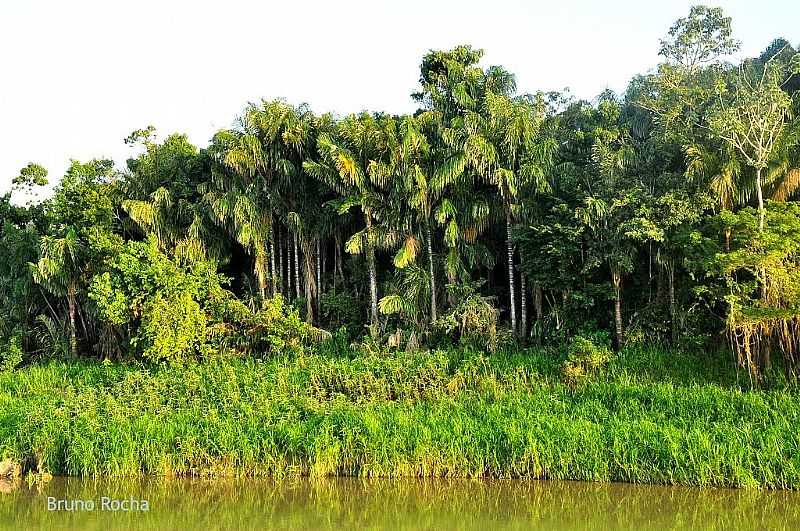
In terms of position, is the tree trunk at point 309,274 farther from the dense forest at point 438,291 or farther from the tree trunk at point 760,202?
the tree trunk at point 760,202

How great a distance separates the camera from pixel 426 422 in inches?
499

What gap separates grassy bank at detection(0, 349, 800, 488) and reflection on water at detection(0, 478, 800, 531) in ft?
1.16

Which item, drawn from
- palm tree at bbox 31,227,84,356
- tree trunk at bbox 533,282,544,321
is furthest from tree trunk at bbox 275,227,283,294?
tree trunk at bbox 533,282,544,321

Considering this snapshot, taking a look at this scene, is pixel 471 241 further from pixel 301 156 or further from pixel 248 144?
pixel 248 144

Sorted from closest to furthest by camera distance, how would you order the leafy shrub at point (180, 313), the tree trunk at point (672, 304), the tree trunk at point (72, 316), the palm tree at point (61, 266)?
the tree trunk at point (672, 304), the leafy shrub at point (180, 313), the palm tree at point (61, 266), the tree trunk at point (72, 316)

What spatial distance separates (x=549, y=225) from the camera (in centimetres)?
1698

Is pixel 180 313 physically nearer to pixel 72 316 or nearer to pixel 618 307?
pixel 72 316

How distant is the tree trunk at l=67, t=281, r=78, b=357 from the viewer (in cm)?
1952

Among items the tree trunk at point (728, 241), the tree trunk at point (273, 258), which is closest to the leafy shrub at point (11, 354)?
the tree trunk at point (273, 258)

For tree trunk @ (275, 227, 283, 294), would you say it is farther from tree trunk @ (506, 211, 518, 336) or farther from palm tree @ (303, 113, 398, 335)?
tree trunk @ (506, 211, 518, 336)

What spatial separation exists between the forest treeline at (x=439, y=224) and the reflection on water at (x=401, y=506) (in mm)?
4757

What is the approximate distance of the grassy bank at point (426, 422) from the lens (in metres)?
11.1

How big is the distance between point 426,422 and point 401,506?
244cm

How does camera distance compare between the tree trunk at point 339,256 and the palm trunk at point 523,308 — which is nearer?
the palm trunk at point 523,308
